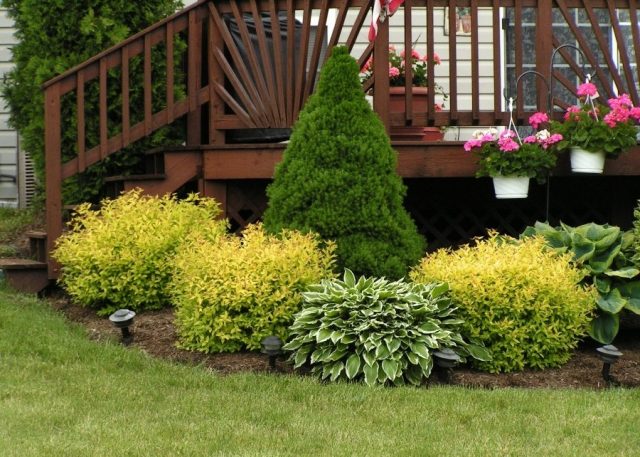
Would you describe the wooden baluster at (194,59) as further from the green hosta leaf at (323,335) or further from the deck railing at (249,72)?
the green hosta leaf at (323,335)

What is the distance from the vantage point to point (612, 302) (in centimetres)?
651

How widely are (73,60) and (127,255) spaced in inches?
77.8

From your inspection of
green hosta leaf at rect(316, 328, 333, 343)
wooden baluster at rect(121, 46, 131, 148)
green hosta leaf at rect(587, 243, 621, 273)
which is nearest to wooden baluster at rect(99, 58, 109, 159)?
wooden baluster at rect(121, 46, 131, 148)

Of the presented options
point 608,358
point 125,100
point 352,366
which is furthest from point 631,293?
point 125,100

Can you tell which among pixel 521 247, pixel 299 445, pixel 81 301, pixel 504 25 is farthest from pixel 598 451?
pixel 504 25

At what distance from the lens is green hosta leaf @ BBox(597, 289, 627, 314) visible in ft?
21.1


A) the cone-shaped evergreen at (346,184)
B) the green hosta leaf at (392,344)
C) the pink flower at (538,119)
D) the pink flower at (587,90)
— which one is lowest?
the green hosta leaf at (392,344)

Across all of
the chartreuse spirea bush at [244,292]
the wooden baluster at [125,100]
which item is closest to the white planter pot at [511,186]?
the chartreuse spirea bush at [244,292]

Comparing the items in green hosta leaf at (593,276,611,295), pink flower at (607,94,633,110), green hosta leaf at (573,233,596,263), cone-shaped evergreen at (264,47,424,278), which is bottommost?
green hosta leaf at (593,276,611,295)

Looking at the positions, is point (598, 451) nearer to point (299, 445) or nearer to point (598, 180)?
point (299, 445)

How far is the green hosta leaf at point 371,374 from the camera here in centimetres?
565

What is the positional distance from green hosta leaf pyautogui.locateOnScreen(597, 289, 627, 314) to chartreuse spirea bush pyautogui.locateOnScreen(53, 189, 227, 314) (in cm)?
Answer: 256

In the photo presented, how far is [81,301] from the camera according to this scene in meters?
7.42

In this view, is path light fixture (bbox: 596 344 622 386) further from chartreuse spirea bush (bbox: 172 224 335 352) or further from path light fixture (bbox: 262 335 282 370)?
path light fixture (bbox: 262 335 282 370)
